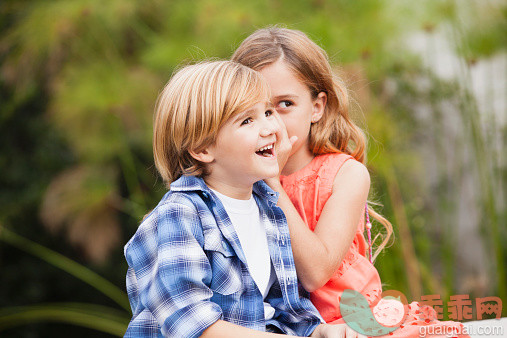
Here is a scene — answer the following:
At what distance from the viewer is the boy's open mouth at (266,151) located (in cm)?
115

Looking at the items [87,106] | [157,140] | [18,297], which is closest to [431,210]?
[87,106]

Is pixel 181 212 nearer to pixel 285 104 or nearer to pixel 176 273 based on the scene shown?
pixel 176 273

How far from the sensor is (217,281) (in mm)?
1054

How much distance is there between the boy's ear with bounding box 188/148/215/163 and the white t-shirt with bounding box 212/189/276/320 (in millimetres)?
64

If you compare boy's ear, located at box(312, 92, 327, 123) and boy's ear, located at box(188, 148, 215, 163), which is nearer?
boy's ear, located at box(188, 148, 215, 163)

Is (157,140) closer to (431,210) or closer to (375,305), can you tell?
(375,305)

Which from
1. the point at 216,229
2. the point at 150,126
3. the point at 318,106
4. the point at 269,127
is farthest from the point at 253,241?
→ the point at 150,126

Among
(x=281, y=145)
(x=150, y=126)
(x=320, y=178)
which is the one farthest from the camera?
(x=150, y=126)

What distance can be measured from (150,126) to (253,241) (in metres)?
1.82

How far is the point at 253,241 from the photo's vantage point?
1.18m

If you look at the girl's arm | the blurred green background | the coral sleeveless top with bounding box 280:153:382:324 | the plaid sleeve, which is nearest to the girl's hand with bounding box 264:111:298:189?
the girl's arm

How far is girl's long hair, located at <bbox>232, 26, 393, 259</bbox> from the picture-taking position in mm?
1336

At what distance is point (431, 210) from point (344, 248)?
1832mm

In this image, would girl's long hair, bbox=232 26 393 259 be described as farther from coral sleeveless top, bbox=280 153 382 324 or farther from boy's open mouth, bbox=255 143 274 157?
Result: boy's open mouth, bbox=255 143 274 157
